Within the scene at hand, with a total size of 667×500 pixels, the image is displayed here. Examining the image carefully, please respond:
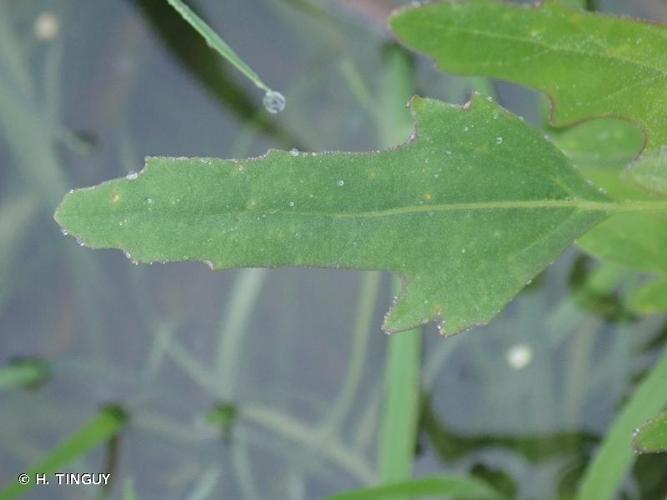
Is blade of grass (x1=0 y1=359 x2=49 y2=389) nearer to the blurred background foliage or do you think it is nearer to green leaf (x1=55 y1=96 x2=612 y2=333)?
the blurred background foliage

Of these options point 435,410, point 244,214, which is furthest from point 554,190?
point 435,410

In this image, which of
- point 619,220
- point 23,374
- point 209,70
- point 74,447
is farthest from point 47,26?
point 619,220

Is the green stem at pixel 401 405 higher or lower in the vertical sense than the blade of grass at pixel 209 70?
lower

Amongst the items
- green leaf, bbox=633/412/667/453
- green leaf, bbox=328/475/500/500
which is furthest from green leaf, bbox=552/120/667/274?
green leaf, bbox=328/475/500/500

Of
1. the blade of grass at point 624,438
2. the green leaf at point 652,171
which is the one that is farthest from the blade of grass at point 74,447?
the green leaf at point 652,171

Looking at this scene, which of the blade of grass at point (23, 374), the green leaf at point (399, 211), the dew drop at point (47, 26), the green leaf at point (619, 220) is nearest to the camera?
the green leaf at point (399, 211)

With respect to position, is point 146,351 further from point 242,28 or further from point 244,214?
point 244,214

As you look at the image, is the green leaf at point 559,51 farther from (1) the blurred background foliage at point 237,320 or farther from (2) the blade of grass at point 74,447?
(2) the blade of grass at point 74,447

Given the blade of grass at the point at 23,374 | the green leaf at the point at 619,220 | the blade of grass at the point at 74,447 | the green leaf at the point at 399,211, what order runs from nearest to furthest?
the green leaf at the point at 399,211, the green leaf at the point at 619,220, the blade of grass at the point at 74,447, the blade of grass at the point at 23,374
